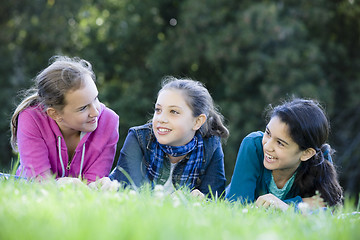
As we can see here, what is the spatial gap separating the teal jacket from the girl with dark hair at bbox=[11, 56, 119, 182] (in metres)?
1.25

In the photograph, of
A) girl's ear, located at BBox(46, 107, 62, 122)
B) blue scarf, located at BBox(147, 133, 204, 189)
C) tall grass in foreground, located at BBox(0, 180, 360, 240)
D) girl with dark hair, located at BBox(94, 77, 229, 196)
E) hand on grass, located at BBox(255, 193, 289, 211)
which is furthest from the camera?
blue scarf, located at BBox(147, 133, 204, 189)

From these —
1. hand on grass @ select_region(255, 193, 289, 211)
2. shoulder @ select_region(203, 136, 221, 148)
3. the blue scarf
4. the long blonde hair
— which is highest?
the long blonde hair

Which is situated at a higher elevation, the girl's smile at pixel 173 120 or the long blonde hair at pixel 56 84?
the long blonde hair at pixel 56 84

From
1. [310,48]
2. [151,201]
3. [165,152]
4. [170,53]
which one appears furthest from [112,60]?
[151,201]

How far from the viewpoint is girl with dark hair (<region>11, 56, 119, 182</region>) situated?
3928 mm

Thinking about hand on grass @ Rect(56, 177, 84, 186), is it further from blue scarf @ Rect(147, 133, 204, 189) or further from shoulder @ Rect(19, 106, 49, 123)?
blue scarf @ Rect(147, 133, 204, 189)

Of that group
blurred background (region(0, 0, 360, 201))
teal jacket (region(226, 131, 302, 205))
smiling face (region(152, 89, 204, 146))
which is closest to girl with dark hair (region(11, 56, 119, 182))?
smiling face (region(152, 89, 204, 146))

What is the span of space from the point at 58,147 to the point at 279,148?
204 centimetres

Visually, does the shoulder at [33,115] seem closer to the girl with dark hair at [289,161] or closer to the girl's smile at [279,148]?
the girl with dark hair at [289,161]

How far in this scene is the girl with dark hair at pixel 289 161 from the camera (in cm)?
388

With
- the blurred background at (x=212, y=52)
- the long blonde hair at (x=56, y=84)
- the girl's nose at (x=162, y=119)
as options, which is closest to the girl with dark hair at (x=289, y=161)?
the girl's nose at (x=162, y=119)

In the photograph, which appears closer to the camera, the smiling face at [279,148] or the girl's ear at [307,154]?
the smiling face at [279,148]

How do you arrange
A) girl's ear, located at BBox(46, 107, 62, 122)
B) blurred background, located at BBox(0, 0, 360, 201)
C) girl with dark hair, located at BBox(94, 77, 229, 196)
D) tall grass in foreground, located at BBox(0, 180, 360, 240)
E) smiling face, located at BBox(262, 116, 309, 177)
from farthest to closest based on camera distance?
1. blurred background, located at BBox(0, 0, 360, 201)
2. girl with dark hair, located at BBox(94, 77, 229, 196)
3. girl's ear, located at BBox(46, 107, 62, 122)
4. smiling face, located at BBox(262, 116, 309, 177)
5. tall grass in foreground, located at BBox(0, 180, 360, 240)

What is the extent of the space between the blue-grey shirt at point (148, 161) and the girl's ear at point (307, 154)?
80 cm
